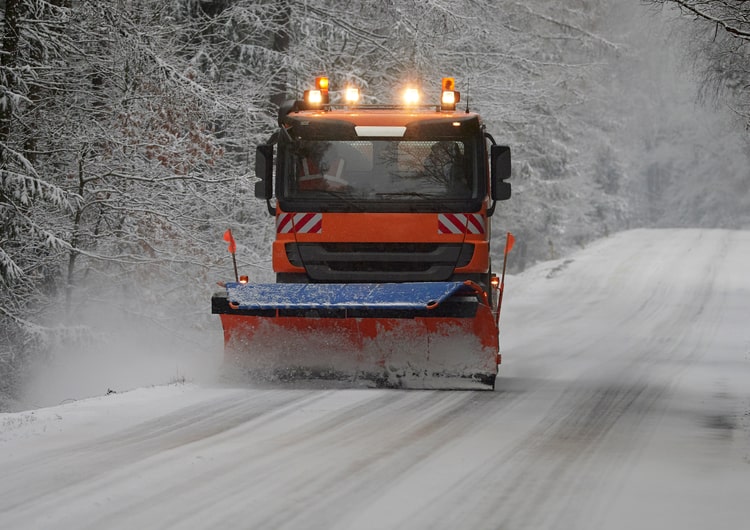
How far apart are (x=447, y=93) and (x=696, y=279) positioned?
1671cm

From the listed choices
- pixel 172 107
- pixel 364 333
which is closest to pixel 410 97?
pixel 364 333

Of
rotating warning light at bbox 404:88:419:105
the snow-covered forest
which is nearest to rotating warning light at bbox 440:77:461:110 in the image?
rotating warning light at bbox 404:88:419:105

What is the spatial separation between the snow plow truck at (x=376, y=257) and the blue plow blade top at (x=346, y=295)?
11 millimetres

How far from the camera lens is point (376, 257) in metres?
9.79

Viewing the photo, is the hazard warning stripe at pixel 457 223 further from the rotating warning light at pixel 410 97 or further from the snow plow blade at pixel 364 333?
the rotating warning light at pixel 410 97

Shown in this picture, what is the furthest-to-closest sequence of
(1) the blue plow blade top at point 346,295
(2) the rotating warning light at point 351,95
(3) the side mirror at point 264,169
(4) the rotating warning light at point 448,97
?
(2) the rotating warning light at point 351,95
(4) the rotating warning light at point 448,97
(3) the side mirror at point 264,169
(1) the blue plow blade top at point 346,295

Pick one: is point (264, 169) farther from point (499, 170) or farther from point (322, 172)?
point (499, 170)

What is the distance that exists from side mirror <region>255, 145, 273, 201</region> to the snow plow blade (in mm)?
1088

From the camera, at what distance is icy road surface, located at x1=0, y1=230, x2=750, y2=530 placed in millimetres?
5094

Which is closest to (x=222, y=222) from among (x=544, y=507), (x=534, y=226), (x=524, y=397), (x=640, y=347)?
(x=640, y=347)

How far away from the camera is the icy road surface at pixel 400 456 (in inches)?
201

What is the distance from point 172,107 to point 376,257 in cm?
553

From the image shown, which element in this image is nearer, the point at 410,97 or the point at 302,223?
the point at 302,223

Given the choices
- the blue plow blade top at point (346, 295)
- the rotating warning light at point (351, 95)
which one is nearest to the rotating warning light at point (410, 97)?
the rotating warning light at point (351, 95)
